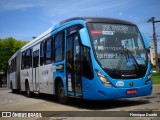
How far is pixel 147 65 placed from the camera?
10.4 meters

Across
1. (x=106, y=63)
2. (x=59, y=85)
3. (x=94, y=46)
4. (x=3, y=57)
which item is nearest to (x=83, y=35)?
(x=94, y=46)

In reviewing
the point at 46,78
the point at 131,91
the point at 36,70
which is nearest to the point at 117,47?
the point at 131,91

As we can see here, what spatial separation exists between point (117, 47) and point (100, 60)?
818 mm

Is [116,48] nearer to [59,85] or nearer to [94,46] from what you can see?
[94,46]

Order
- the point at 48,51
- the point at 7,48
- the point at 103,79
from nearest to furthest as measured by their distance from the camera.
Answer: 1. the point at 103,79
2. the point at 48,51
3. the point at 7,48

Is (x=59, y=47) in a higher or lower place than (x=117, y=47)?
higher

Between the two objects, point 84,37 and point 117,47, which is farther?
point 117,47

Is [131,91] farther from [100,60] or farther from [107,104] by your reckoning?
[107,104]

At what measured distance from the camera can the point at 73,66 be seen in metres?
10.8

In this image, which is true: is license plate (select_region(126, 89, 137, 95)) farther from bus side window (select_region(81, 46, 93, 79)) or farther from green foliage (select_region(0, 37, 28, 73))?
green foliage (select_region(0, 37, 28, 73))

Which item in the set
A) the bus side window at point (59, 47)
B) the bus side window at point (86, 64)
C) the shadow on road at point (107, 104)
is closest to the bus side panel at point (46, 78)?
the bus side window at point (59, 47)

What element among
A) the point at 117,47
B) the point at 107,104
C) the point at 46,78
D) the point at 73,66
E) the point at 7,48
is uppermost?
the point at 7,48

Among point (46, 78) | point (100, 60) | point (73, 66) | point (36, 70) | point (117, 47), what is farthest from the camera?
point (36, 70)

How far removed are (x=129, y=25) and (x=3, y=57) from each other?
178ft
